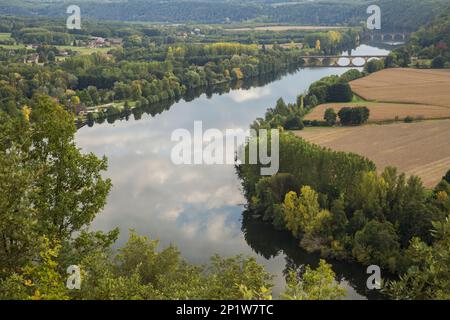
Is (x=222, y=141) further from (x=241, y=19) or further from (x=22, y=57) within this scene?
(x=241, y=19)

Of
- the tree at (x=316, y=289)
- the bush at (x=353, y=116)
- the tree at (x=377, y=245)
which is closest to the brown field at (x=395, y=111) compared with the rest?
the bush at (x=353, y=116)

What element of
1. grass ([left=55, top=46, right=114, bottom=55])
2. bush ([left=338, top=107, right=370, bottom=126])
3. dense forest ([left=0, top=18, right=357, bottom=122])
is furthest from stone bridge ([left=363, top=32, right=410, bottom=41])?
bush ([left=338, top=107, right=370, bottom=126])

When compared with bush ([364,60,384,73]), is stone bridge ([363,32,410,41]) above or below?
above

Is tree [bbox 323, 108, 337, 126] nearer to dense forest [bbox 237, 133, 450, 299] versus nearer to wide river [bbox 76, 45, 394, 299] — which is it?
wide river [bbox 76, 45, 394, 299]

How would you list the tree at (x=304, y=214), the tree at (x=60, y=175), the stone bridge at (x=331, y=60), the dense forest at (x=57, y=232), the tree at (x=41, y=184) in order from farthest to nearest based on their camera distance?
1. the stone bridge at (x=331, y=60)
2. the tree at (x=304, y=214)
3. the tree at (x=60, y=175)
4. the tree at (x=41, y=184)
5. the dense forest at (x=57, y=232)

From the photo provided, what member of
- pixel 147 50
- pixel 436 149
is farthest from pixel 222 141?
pixel 147 50

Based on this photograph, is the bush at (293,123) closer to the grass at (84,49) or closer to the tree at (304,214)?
the tree at (304,214)
